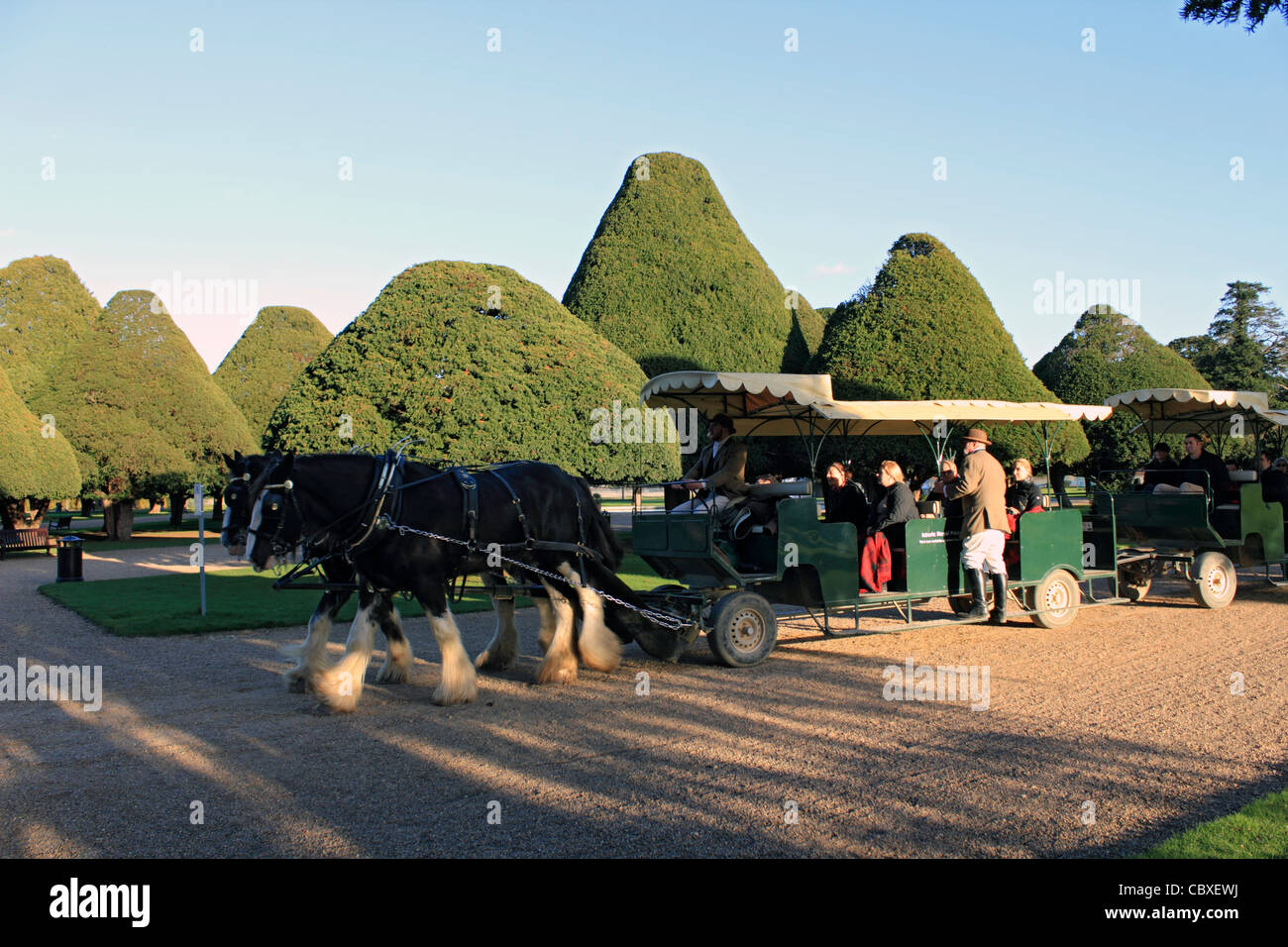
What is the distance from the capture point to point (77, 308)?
36.4 meters

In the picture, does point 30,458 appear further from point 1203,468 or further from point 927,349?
point 1203,468

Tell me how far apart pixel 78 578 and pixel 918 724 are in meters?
16.6

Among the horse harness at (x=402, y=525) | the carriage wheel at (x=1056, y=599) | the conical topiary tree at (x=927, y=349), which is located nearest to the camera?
the horse harness at (x=402, y=525)

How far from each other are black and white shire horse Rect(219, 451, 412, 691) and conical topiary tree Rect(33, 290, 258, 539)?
82.6 feet

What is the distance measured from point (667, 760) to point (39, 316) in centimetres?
3720

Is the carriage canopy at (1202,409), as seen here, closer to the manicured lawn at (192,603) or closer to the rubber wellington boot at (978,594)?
the rubber wellington boot at (978,594)

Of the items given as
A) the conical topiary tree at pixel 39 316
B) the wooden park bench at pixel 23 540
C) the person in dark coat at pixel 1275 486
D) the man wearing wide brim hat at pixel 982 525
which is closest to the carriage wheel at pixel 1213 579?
the person in dark coat at pixel 1275 486

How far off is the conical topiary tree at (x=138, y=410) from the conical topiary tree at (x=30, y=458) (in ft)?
8.34

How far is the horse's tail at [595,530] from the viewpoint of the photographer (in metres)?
9.12

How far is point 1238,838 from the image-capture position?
4.52 metres

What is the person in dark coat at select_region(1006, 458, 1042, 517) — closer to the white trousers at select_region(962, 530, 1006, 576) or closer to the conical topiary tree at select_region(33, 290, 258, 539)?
the white trousers at select_region(962, 530, 1006, 576)

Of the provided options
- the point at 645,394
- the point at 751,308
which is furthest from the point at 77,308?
the point at 645,394

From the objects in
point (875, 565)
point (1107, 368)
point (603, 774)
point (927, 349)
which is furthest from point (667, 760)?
point (1107, 368)
